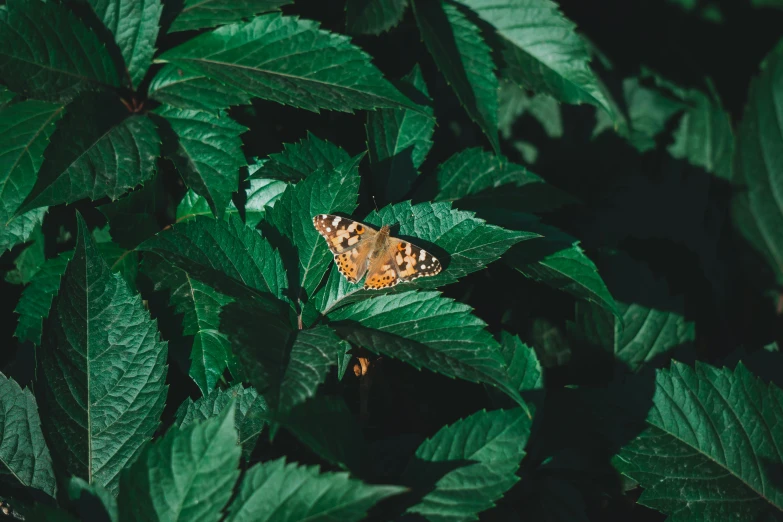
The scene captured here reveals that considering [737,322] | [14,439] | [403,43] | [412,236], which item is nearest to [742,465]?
[412,236]

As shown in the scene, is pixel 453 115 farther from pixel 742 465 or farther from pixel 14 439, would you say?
pixel 14 439

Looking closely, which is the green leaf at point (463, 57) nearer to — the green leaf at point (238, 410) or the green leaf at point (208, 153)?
the green leaf at point (208, 153)

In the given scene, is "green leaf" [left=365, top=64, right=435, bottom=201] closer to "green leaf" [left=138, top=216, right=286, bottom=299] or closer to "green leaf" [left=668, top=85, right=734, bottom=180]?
"green leaf" [left=138, top=216, right=286, bottom=299]

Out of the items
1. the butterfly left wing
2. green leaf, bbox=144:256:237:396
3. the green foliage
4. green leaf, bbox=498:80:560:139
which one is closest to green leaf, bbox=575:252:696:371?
the green foliage

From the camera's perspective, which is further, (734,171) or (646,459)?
(734,171)

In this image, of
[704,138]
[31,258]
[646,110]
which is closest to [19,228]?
[31,258]
